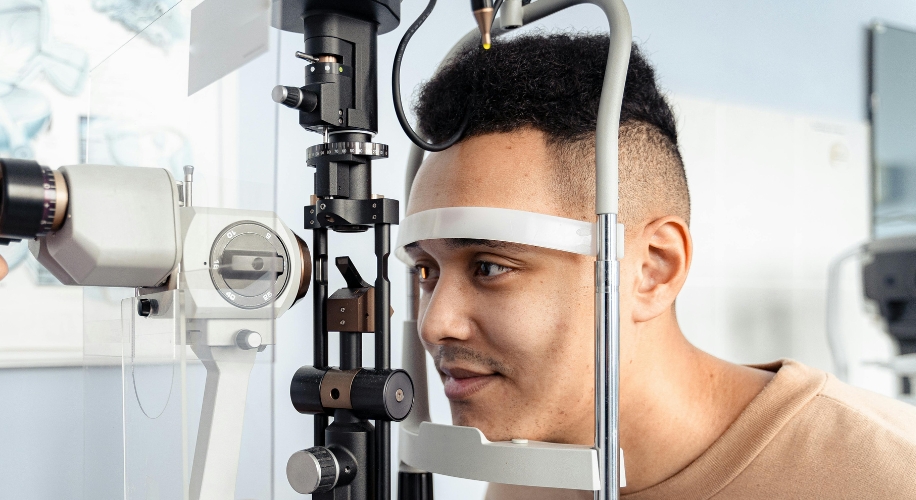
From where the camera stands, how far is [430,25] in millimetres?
1475

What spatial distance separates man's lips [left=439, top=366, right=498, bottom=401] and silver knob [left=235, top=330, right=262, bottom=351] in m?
0.40

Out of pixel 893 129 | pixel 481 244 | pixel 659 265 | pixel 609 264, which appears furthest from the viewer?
pixel 893 129

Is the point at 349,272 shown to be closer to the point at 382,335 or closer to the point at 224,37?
the point at 382,335

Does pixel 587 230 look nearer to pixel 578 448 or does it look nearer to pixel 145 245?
pixel 578 448

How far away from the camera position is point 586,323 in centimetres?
95

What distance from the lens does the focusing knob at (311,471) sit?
66 cm

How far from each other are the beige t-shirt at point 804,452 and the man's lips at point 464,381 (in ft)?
0.91

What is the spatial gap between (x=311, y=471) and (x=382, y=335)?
0.13m

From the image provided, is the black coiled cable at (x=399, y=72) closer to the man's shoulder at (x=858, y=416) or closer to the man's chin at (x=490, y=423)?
the man's chin at (x=490, y=423)

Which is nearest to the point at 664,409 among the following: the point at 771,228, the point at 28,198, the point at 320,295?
the point at 320,295

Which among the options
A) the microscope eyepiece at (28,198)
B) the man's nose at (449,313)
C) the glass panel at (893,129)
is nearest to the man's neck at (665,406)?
the man's nose at (449,313)

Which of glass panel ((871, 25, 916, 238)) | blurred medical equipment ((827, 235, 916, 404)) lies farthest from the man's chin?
glass panel ((871, 25, 916, 238))

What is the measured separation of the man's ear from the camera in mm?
1004

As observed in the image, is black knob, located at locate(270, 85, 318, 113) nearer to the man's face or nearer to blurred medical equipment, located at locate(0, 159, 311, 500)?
blurred medical equipment, located at locate(0, 159, 311, 500)
